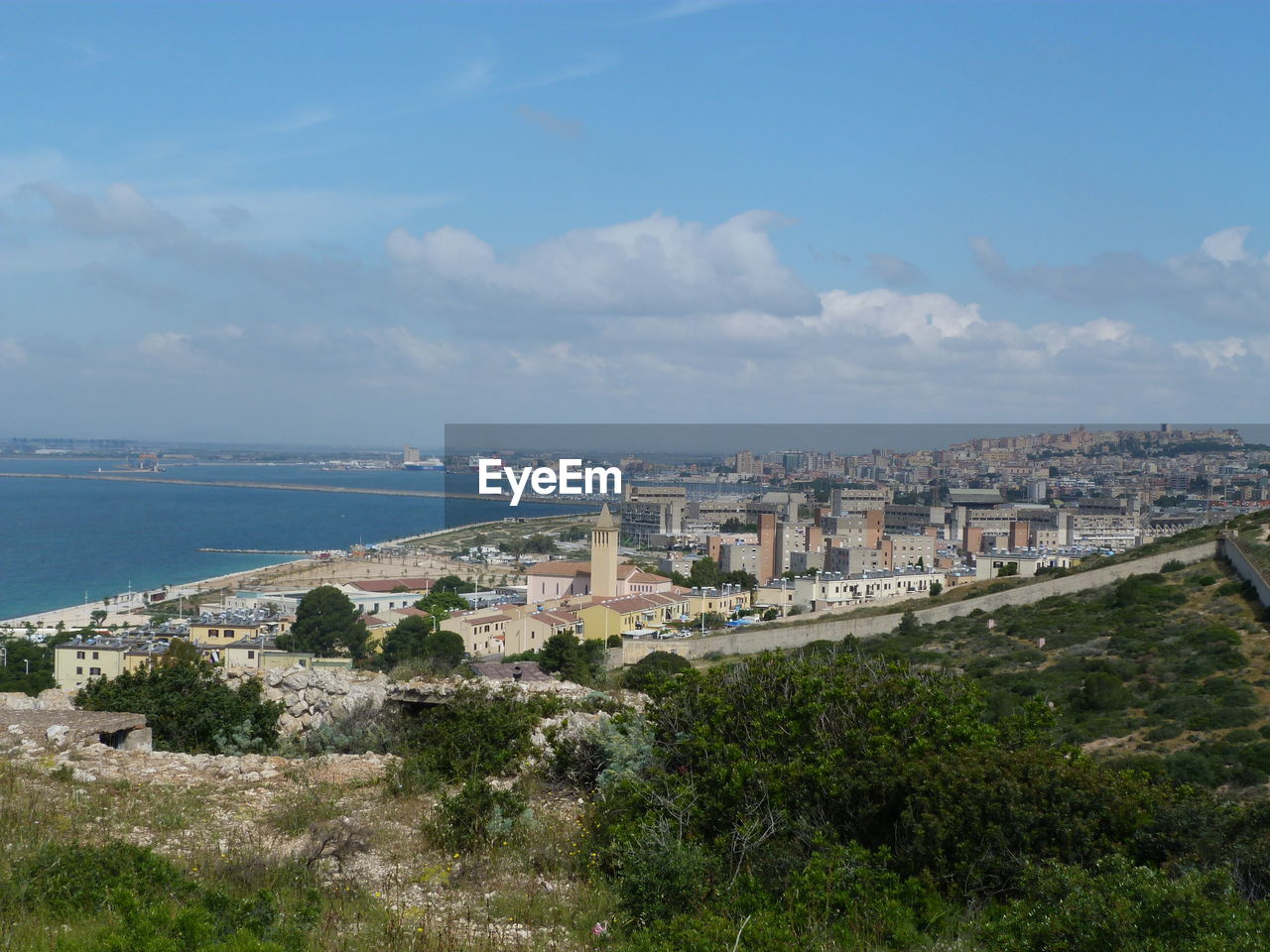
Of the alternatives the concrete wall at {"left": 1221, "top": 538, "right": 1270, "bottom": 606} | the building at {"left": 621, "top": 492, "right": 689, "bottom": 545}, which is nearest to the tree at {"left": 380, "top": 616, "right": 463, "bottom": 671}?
the concrete wall at {"left": 1221, "top": 538, "right": 1270, "bottom": 606}

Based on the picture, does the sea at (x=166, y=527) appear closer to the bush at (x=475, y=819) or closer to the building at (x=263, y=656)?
the building at (x=263, y=656)

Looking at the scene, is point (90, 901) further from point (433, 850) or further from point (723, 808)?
point (723, 808)

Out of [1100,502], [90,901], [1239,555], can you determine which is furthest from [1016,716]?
[1100,502]

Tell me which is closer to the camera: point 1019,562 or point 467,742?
point 467,742

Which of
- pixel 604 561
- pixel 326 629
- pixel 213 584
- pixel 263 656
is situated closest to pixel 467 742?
pixel 263 656

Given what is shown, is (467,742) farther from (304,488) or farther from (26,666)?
(304,488)
